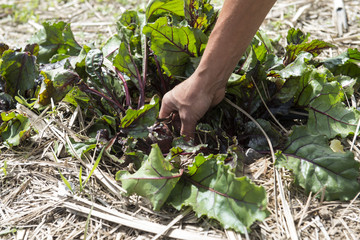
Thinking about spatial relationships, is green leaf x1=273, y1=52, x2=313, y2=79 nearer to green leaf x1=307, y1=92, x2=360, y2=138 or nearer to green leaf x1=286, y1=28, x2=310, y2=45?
green leaf x1=307, y1=92, x2=360, y2=138

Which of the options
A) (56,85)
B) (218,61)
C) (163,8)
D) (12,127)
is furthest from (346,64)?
(12,127)

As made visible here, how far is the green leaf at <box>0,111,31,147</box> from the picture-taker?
198 centimetres

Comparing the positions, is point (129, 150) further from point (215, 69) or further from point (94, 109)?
point (215, 69)

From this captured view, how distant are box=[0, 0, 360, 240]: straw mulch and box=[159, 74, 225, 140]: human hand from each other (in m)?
0.38

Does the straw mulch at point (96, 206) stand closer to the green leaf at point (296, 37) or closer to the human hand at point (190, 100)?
the human hand at point (190, 100)

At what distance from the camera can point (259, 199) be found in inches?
57.5

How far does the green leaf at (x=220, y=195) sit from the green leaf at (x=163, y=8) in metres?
0.99

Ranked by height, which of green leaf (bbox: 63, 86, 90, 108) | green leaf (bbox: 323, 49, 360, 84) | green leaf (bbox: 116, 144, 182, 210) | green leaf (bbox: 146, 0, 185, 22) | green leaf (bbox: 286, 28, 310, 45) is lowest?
green leaf (bbox: 116, 144, 182, 210)

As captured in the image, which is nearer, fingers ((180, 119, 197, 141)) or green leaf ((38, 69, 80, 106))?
fingers ((180, 119, 197, 141))

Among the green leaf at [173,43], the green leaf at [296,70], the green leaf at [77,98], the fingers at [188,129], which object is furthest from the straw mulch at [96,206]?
the green leaf at [173,43]

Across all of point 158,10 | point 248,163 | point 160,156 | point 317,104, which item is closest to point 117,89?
point 158,10

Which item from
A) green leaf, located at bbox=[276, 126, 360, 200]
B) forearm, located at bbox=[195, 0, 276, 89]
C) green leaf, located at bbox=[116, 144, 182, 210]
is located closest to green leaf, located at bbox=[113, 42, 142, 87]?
forearm, located at bbox=[195, 0, 276, 89]

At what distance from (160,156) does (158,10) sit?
3.33ft

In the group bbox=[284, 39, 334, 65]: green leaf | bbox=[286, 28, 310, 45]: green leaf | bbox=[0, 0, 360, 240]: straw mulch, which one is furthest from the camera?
bbox=[286, 28, 310, 45]: green leaf
